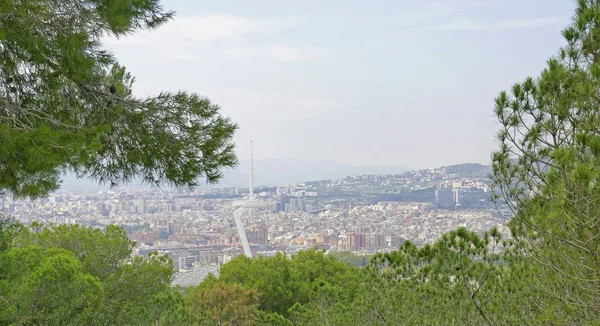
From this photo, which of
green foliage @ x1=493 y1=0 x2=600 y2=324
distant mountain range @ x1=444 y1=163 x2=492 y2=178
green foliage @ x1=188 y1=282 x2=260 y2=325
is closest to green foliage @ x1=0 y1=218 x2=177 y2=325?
green foliage @ x1=188 y1=282 x2=260 y2=325

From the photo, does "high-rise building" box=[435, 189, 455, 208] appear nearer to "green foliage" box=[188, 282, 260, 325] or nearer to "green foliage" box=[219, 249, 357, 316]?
"green foliage" box=[219, 249, 357, 316]

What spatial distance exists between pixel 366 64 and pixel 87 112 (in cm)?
2388

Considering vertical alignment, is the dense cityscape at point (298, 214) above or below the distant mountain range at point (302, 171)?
below

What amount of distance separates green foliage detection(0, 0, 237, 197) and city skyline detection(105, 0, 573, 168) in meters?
10.3

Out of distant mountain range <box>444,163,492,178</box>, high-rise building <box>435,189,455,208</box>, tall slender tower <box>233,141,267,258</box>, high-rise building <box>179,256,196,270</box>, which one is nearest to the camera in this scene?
tall slender tower <box>233,141,267,258</box>

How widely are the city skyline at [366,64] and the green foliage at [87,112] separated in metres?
10.3

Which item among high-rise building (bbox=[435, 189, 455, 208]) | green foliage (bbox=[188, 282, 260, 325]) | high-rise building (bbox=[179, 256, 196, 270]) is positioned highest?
high-rise building (bbox=[435, 189, 455, 208])

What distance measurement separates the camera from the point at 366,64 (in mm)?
27844

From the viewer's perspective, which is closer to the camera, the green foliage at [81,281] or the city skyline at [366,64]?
the green foliage at [81,281]

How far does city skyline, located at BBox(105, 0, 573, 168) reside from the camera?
19.7 metres

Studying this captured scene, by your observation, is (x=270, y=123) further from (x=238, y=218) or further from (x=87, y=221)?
(x=87, y=221)

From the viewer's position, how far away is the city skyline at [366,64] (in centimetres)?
1966

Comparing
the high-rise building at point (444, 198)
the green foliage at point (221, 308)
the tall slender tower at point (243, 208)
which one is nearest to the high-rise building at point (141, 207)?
→ the tall slender tower at point (243, 208)

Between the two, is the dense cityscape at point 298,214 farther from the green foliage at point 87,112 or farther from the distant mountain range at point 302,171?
the green foliage at point 87,112
